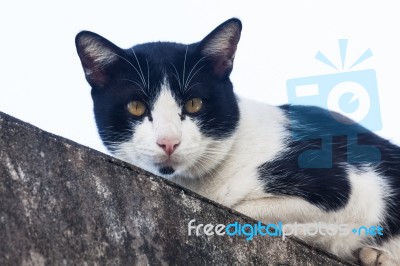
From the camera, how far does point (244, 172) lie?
3057mm

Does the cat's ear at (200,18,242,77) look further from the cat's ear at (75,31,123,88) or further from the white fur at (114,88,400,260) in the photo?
the cat's ear at (75,31,123,88)

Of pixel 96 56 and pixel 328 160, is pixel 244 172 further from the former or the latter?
pixel 96 56

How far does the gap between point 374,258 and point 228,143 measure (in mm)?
858

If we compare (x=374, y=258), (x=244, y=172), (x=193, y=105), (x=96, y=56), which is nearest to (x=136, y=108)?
(x=193, y=105)

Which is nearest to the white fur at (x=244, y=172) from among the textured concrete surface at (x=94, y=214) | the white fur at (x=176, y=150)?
the white fur at (x=176, y=150)

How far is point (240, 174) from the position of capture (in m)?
3.05

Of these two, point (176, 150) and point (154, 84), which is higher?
point (154, 84)

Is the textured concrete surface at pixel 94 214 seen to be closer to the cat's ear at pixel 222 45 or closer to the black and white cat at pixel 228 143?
the black and white cat at pixel 228 143

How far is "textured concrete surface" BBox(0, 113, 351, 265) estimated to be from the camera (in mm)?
1801
